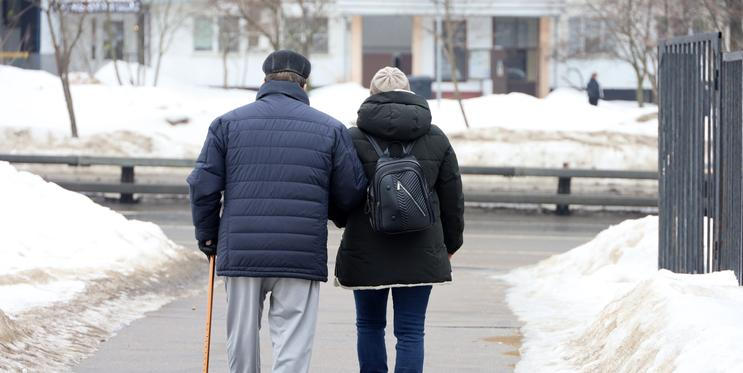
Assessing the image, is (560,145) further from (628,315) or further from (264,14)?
(264,14)

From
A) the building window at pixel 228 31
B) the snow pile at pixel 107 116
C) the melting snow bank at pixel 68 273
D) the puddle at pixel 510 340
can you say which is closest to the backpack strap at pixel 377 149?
the melting snow bank at pixel 68 273

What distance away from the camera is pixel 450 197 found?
22.5ft

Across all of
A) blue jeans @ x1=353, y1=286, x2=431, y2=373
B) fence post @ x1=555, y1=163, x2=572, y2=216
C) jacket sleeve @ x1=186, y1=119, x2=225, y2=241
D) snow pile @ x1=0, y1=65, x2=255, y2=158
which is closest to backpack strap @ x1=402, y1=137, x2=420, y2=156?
blue jeans @ x1=353, y1=286, x2=431, y2=373

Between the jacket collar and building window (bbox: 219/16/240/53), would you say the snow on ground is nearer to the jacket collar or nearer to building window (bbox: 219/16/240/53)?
building window (bbox: 219/16/240/53)

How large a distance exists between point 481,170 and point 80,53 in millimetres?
30763

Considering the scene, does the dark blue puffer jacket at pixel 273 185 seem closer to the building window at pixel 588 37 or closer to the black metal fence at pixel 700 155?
the black metal fence at pixel 700 155

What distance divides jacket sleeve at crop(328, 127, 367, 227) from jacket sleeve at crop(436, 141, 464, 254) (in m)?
0.41

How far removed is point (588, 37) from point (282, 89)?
45199 mm

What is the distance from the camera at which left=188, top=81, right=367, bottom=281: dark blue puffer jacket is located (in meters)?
6.39

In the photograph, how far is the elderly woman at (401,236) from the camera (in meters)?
→ 6.63

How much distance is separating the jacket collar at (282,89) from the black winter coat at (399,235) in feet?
0.99

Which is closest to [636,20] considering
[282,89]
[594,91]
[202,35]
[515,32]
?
[594,91]

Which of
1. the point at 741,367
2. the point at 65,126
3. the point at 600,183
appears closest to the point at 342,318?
the point at 741,367

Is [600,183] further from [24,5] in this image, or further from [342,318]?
[24,5]
